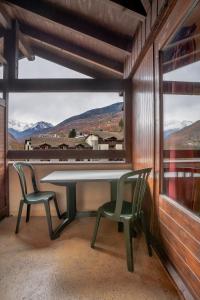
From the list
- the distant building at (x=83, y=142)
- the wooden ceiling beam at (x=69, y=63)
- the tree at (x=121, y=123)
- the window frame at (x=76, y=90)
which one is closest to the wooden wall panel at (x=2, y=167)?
the window frame at (x=76, y=90)

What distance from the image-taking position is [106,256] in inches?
82.4

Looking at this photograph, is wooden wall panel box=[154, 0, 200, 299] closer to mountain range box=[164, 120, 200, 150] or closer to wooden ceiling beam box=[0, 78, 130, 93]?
mountain range box=[164, 120, 200, 150]

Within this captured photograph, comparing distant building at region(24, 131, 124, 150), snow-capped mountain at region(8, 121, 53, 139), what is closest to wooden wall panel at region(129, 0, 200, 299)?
distant building at region(24, 131, 124, 150)

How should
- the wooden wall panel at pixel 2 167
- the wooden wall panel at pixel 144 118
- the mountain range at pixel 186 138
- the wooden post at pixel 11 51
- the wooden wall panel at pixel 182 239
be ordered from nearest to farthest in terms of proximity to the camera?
1. the wooden wall panel at pixel 182 239
2. the mountain range at pixel 186 138
3. the wooden wall panel at pixel 144 118
4. the wooden wall panel at pixel 2 167
5. the wooden post at pixel 11 51

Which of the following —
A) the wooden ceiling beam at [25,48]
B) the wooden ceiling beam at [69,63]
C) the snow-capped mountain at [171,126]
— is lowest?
the snow-capped mountain at [171,126]

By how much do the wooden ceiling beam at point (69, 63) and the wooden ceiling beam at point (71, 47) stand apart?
0.16m

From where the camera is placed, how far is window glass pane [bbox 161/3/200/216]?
6.37ft

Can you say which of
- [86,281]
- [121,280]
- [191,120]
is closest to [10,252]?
[86,281]

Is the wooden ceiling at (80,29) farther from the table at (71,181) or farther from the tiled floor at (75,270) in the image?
the tiled floor at (75,270)

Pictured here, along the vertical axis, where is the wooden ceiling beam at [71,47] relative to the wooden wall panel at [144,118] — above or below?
above

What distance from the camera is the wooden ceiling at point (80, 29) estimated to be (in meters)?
2.55

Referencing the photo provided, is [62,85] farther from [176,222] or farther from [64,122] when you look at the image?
[176,222]

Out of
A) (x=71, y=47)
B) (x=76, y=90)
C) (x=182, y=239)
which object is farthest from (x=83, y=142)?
(x=182, y=239)

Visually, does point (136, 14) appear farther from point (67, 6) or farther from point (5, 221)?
point (5, 221)
